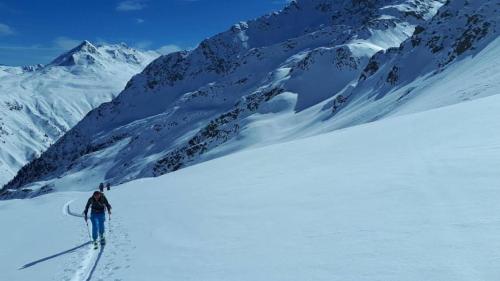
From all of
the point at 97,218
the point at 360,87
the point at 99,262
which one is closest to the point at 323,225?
the point at 99,262

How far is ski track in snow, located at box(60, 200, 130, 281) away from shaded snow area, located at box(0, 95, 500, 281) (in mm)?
64

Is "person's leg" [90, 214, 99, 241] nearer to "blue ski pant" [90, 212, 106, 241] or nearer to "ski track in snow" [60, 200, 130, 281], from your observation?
"blue ski pant" [90, 212, 106, 241]

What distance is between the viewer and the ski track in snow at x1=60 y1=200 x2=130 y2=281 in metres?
12.5

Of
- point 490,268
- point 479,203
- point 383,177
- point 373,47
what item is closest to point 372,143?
point 383,177

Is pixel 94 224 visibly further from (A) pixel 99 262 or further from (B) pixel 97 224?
(A) pixel 99 262

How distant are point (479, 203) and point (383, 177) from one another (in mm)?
5328

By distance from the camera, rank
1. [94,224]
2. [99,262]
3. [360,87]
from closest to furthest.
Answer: [99,262]
[94,224]
[360,87]

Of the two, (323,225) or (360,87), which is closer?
(323,225)

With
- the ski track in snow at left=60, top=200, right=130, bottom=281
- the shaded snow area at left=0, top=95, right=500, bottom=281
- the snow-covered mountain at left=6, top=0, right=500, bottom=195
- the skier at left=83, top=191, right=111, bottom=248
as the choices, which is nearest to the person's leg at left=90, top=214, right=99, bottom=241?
the skier at left=83, top=191, right=111, bottom=248

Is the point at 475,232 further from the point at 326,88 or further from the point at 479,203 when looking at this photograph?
the point at 326,88

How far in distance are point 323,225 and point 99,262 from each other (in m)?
6.54

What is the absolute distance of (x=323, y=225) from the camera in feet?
39.3

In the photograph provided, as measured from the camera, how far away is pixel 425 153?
18.2 m

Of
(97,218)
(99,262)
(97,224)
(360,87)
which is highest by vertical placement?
(97,218)
